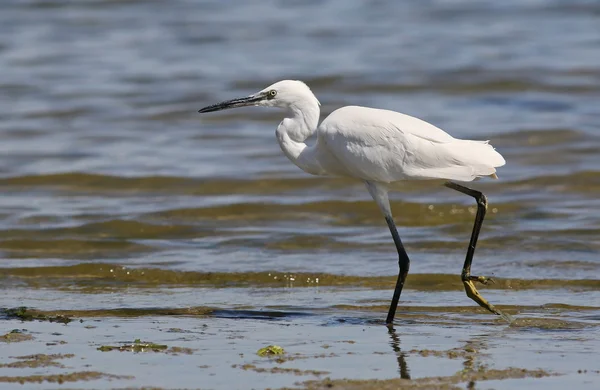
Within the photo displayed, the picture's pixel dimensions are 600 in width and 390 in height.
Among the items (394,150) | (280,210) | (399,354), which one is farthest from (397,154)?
(280,210)

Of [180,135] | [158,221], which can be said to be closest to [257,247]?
[158,221]

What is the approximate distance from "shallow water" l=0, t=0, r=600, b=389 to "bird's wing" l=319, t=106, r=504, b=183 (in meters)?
0.95

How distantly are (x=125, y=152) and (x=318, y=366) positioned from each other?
8.24 m

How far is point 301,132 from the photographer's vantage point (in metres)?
7.48

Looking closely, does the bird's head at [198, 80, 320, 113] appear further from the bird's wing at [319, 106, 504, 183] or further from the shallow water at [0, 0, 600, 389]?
the shallow water at [0, 0, 600, 389]

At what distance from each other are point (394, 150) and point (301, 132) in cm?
76

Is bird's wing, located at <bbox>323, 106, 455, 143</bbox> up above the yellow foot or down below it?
above

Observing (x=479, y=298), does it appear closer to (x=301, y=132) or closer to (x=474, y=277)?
(x=474, y=277)

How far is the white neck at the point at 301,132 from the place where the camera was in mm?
7426

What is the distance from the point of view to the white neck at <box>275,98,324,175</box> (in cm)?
743

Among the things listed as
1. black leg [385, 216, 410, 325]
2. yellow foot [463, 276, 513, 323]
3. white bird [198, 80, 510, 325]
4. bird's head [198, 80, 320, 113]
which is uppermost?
bird's head [198, 80, 320, 113]

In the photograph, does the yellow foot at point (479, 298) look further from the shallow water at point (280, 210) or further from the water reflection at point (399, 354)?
the water reflection at point (399, 354)

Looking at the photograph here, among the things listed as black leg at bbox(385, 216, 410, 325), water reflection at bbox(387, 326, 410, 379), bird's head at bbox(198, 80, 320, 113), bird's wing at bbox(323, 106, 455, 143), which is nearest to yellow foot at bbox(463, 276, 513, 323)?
black leg at bbox(385, 216, 410, 325)

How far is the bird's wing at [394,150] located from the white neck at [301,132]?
33 cm
